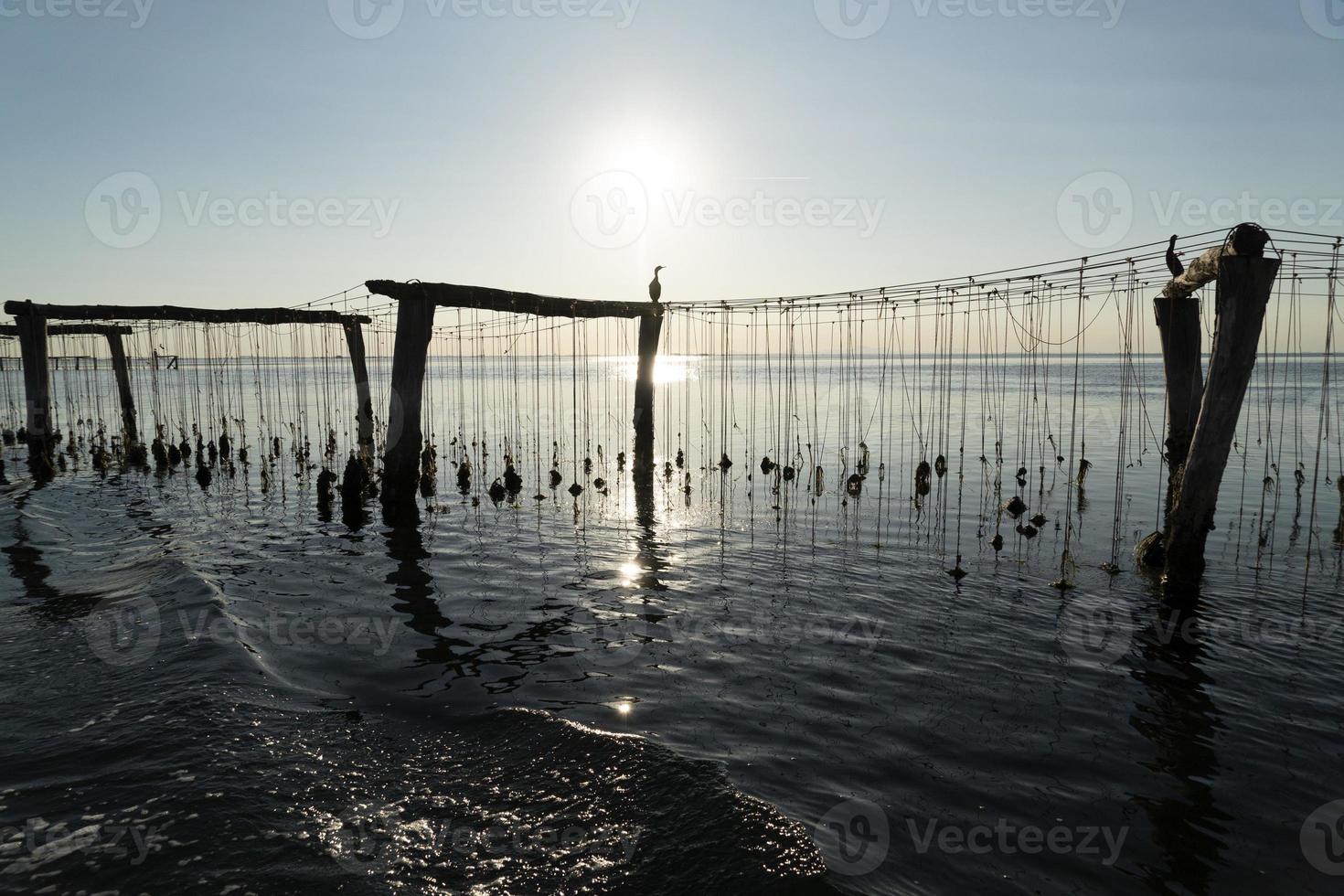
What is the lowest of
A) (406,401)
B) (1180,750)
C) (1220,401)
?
(1180,750)

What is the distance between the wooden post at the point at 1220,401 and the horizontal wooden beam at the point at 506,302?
1229 centimetres

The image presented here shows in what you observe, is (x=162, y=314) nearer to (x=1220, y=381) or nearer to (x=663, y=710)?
(x=663, y=710)

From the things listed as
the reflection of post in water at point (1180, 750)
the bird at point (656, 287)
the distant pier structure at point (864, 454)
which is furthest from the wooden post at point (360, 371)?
the reflection of post in water at point (1180, 750)

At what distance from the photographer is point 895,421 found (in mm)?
31516

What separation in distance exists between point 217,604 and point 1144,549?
13.0 m

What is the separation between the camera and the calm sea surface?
4566mm

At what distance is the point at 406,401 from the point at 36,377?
1349 centimetres

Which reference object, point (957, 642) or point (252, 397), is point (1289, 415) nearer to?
point (957, 642)

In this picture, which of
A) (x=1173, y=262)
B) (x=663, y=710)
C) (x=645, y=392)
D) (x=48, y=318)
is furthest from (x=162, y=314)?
(x=1173, y=262)

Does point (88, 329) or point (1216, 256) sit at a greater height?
point (88, 329)

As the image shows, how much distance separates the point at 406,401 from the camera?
14164 mm

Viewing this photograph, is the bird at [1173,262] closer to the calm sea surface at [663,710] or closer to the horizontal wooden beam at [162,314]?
the calm sea surface at [663,710]

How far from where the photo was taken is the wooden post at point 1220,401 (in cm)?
866

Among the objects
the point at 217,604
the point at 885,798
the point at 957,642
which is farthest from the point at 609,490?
the point at 885,798
